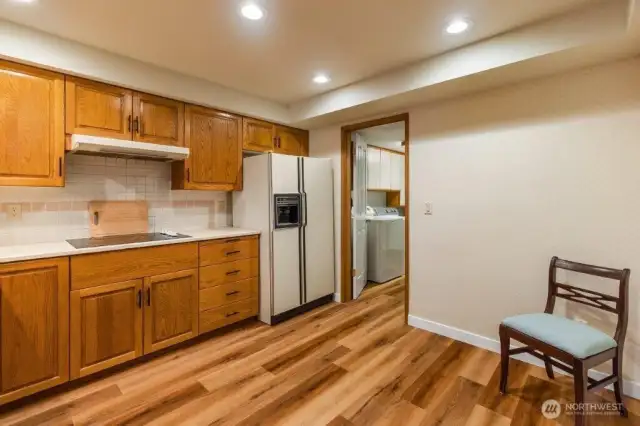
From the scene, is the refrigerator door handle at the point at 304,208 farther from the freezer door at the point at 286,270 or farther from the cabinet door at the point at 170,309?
the cabinet door at the point at 170,309

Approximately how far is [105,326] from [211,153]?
1632 mm

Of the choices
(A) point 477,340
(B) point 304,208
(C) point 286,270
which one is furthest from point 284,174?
(A) point 477,340

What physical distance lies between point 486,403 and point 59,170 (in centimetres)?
313

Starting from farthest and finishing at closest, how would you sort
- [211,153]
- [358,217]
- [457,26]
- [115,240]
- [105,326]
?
[358,217] → [211,153] → [115,240] → [105,326] → [457,26]

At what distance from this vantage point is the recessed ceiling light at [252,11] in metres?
1.78

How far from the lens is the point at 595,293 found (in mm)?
1975

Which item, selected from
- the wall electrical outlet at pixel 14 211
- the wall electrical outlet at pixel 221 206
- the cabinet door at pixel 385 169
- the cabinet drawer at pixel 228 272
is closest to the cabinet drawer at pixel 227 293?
the cabinet drawer at pixel 228 272

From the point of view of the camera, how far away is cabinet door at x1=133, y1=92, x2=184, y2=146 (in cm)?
254

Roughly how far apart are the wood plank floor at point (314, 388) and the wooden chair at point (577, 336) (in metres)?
0.21

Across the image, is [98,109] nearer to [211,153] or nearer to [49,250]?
[211,153]

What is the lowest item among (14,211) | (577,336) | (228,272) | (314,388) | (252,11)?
(314,388)

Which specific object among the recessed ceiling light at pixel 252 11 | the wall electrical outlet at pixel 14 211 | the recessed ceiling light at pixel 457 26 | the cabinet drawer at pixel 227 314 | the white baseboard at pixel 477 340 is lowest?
the white baseboard at pixel 477 340

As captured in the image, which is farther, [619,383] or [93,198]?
[93,198]

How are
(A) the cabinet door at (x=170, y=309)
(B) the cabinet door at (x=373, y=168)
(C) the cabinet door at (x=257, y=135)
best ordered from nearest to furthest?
(A) the cabinet door at (x=170, y=309) < (C) the cabinet door at (x=257, y=135) < (B) the cabinet door at (x=373, y=168)
